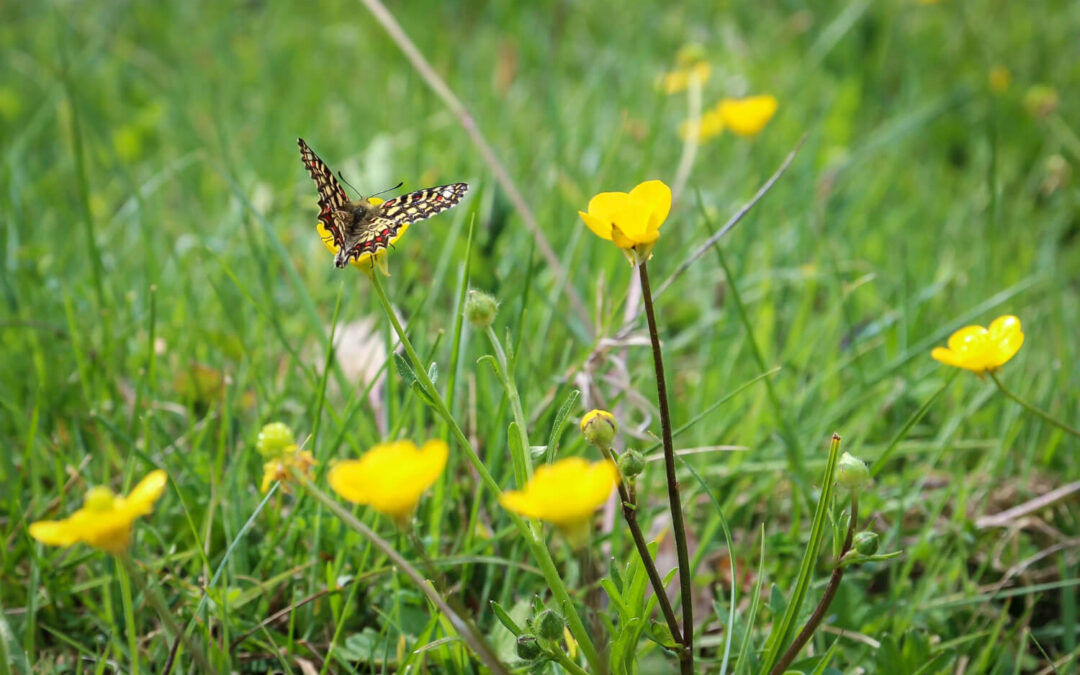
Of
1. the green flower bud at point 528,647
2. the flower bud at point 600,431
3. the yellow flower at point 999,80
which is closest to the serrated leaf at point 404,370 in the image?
the flower bud at point 600,431

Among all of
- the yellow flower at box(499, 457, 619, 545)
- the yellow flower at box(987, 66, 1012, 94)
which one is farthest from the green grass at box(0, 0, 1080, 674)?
the yellow flower at box(499, 457, 619, 545)

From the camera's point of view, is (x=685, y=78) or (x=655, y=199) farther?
(x=685, y=78)

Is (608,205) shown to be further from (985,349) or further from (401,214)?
(985,349)

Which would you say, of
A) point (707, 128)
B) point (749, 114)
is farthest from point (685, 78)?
point (749, 114)

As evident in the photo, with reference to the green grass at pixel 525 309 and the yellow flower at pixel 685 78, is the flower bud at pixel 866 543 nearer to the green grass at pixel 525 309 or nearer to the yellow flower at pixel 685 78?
the green grass at pixel 525 309

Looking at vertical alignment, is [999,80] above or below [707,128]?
below

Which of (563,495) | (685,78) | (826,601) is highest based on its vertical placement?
(685,78)
